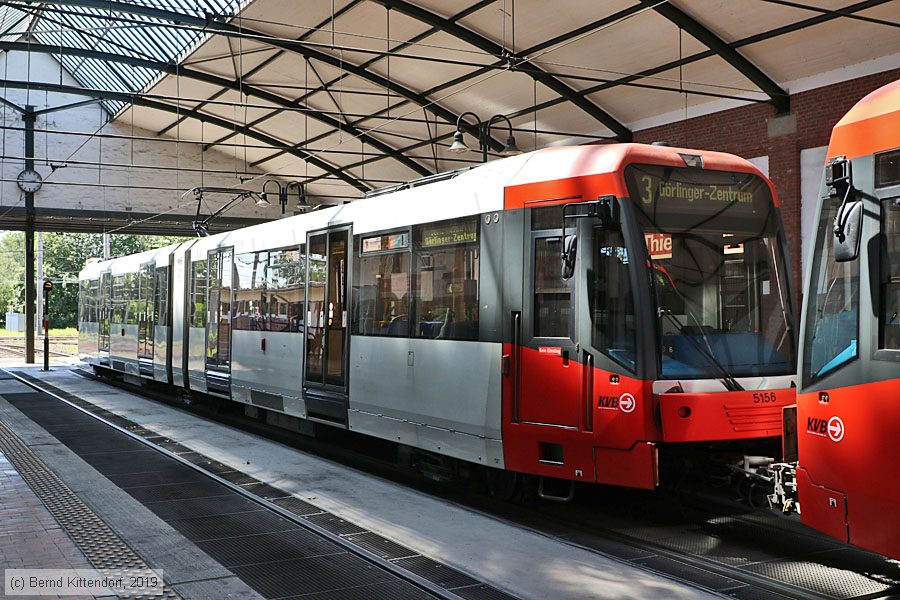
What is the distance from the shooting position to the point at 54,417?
1669cm

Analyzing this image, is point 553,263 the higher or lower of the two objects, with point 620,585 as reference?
higher

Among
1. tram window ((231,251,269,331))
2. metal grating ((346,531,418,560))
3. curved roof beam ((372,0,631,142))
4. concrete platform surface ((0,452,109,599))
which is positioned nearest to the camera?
concrete platform surface ((0,452,109,599))

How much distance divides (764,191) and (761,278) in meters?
0.86

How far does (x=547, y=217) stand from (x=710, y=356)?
1.91 metres

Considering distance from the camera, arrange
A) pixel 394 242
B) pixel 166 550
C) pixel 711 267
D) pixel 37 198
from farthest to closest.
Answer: pixel 37 198 < pixel 394 242 < pixel 711 267 < pixel 166 550

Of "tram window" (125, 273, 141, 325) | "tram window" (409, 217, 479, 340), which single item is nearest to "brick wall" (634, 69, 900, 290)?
"tram window" (409, 217, 479, 340)

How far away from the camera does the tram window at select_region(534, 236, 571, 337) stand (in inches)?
327

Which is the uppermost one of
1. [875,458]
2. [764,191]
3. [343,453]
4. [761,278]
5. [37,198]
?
[37,198]

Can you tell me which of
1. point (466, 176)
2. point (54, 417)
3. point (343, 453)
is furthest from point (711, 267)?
point (54, 417)

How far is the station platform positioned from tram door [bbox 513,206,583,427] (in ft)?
3.68

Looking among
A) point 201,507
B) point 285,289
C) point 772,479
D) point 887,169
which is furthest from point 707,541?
point 285,289

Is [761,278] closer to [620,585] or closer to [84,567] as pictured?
[620,585]

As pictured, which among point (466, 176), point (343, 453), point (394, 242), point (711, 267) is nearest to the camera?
point (711, 267)

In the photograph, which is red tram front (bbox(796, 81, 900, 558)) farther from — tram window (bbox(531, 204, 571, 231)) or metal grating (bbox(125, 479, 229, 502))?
metal grating (bbox(125, 479, 229, 502))
